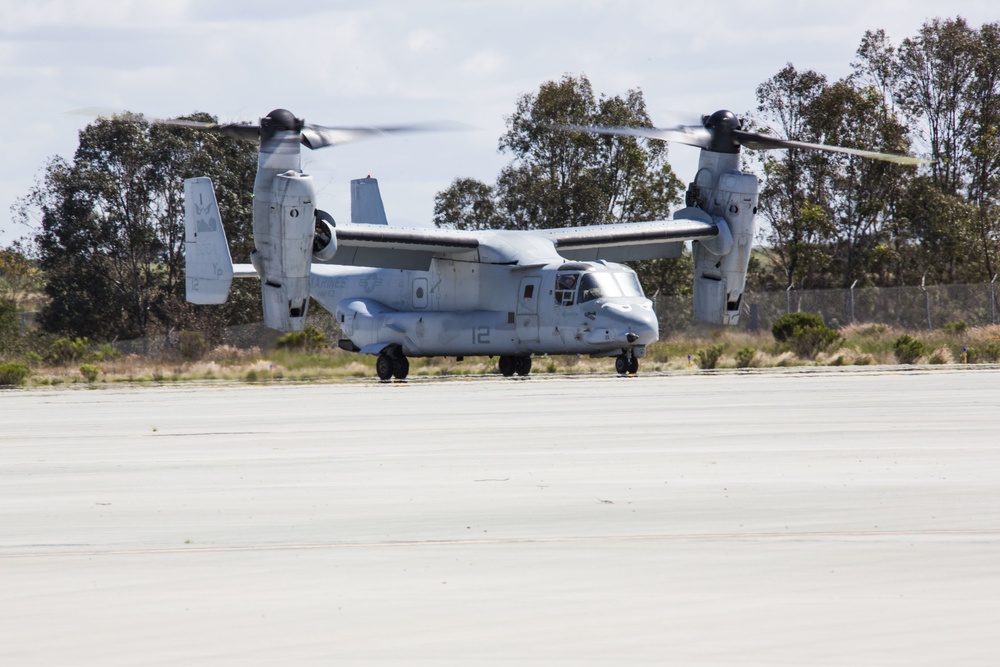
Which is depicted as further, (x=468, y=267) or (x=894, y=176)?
(x=894, y=176)

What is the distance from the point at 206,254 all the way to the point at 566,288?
8.47 metres

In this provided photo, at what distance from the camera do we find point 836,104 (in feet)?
179

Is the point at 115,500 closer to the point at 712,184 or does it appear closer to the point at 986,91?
the point at 712,184

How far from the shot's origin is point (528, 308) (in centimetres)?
2880

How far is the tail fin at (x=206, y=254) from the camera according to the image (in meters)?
28.9

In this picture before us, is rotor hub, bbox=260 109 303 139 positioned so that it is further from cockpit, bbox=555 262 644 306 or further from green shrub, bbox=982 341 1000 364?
green shrub, bbox=982 341 1000 364

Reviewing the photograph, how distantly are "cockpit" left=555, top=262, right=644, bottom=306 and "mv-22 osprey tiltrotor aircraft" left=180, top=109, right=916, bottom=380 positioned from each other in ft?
0.10

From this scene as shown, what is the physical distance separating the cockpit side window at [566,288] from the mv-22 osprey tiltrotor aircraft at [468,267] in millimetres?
34

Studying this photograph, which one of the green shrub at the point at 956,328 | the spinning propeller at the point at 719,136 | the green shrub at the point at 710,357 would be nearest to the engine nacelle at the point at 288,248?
the spinning propeller at the point at 719,136

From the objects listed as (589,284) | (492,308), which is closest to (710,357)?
(492,308)

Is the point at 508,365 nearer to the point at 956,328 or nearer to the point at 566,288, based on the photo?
the point at 566,288

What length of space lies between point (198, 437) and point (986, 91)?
161 ft

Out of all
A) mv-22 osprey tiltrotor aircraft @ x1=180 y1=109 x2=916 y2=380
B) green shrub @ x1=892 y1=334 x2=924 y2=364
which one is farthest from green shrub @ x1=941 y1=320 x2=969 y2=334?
mv-22 osprey tiltrotor aircraft @ x1=180 y1=109 x2=916 y2=380

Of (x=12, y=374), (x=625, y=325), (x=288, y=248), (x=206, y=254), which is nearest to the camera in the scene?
(x=288, y=248)
